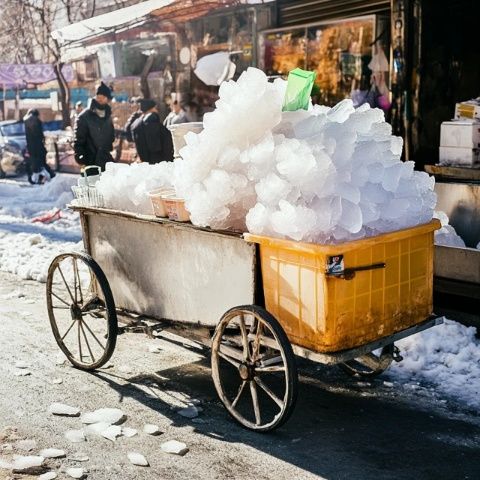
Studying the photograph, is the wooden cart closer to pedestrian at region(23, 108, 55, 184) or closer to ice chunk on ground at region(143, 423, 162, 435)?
ice chunk on ground at region(143, 423, 162, 435)

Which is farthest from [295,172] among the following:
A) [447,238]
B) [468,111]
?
[468,111]

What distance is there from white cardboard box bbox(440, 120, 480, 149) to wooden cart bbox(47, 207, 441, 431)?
3510 mm

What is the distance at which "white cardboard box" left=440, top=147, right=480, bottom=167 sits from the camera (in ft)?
26.5

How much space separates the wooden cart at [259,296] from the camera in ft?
13.7

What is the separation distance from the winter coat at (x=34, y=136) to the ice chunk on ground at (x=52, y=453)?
16.3 meters

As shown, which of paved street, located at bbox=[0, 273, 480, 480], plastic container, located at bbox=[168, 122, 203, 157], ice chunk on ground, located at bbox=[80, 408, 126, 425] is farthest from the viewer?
plastic container, located at bbox=[168, 122, 203, 157]

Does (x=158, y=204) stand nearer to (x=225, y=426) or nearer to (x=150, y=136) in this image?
(x=225, y=426)

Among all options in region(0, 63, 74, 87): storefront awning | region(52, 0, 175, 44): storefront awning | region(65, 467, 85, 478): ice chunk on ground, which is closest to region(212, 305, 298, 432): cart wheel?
region(65, 467, 85, 478): ice chunk on ground

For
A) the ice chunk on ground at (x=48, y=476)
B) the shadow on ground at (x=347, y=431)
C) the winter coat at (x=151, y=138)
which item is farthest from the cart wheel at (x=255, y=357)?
the winter coat at (x=151, y=138)

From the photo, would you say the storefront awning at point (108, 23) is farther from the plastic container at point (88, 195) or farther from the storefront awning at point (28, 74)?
the plastic container at point (88, 195)

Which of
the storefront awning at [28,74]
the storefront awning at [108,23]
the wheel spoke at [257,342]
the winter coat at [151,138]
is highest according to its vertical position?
the storefront awning at [108,23]

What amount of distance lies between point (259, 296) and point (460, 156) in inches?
177

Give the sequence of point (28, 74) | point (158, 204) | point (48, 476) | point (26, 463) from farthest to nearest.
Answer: point (28, 74) → point (158, 204) → point (26, 463) → point (48, 476)

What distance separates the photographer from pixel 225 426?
4.72 meters
